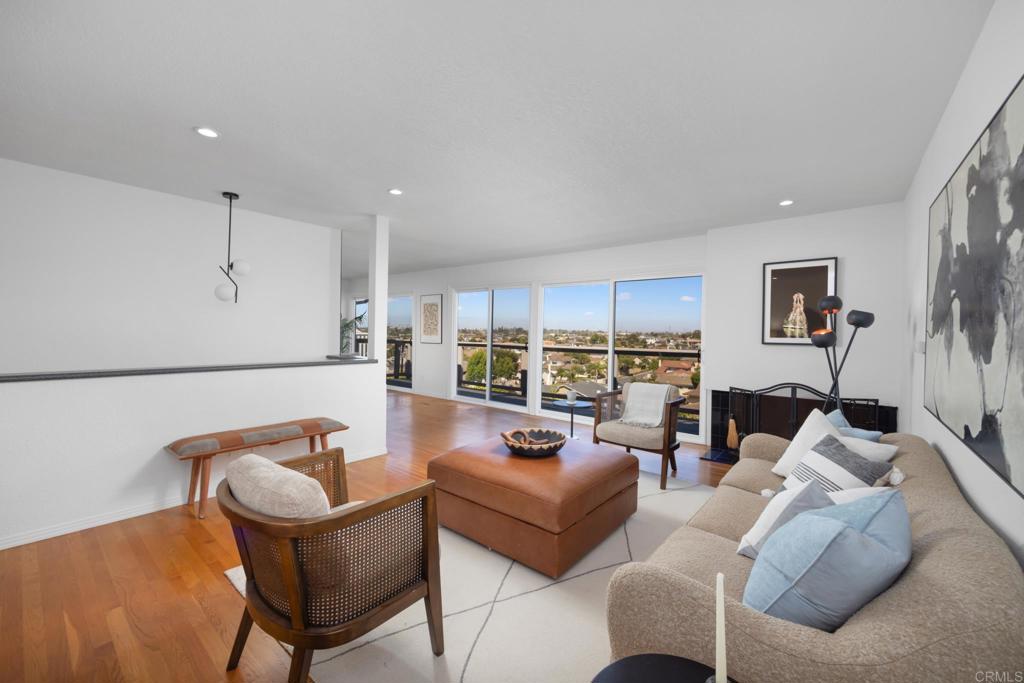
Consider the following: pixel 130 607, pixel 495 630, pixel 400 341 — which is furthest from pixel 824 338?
pixel 400 341

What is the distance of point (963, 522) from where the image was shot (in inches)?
47.6

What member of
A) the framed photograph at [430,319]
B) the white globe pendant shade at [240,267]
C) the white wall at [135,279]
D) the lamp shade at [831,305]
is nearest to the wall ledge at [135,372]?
the white wall at [135,279]

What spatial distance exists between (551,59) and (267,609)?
2424 millimetres

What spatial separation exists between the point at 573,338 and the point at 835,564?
17.9 ft

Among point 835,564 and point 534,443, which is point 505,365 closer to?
point 534,443

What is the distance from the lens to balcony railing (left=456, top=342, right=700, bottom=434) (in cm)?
532

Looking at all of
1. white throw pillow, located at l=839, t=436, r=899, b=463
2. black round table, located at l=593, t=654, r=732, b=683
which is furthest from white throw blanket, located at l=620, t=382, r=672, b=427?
black round table, located at l=593, t=654, r=732, b=683

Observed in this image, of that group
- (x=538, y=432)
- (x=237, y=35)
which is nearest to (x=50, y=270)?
(x=237, y=35)

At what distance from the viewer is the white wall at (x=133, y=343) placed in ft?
8.87

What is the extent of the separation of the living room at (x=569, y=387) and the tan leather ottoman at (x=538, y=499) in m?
0.02

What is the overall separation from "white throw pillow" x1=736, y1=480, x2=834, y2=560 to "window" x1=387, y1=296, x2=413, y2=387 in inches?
303

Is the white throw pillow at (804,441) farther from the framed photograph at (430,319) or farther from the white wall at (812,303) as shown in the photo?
the framed photograph at (430,319)

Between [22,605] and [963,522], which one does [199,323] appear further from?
[963,522]

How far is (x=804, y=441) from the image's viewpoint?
8.02ft
